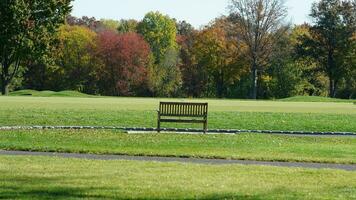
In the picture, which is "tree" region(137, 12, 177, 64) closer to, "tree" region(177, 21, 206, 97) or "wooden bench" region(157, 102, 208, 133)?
"tree" region(177, 21, 206, 97)

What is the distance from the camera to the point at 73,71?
8569cm

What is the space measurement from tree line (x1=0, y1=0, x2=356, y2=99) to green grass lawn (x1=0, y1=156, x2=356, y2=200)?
192 ft

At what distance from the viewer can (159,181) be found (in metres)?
11.9

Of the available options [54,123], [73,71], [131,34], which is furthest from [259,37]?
[54,123]

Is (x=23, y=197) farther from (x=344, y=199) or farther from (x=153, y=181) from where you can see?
(x=344, y=199)

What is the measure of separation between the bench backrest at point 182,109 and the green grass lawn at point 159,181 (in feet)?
38.0

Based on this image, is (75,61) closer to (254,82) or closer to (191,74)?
(191,74)

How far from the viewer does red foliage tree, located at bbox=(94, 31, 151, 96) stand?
Result: 85.6 metres

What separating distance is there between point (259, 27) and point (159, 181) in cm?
7064

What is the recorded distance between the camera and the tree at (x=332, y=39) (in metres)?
78.3

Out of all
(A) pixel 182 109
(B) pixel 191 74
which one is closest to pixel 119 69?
(B) pixel 191 74

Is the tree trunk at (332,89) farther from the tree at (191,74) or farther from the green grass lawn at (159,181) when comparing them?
the green grass lawn at (159,181)

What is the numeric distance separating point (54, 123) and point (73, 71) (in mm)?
57830

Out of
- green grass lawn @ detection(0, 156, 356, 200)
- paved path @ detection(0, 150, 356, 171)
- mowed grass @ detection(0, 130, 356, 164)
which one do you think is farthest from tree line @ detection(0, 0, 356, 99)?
green grass lawn @ detection(0, 156, 356, 200)
